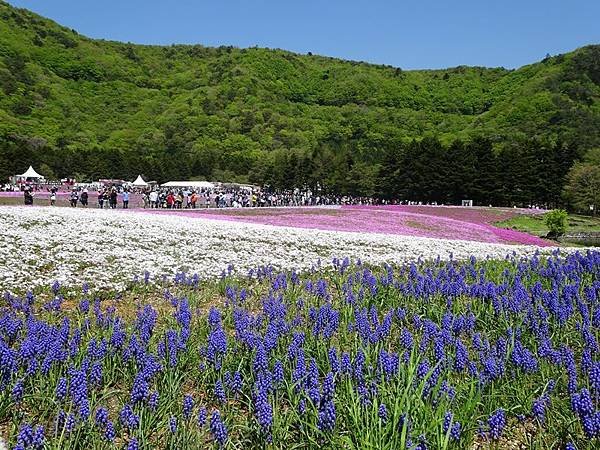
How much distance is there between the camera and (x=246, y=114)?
166250mm

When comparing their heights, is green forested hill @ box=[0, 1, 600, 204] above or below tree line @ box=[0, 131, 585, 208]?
above

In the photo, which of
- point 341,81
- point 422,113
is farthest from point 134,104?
point 422,113

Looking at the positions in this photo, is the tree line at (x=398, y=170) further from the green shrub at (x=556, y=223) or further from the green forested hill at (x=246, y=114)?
the green shrub at (x=556, y=223)

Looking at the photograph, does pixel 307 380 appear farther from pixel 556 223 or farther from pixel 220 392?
pixel 556 223

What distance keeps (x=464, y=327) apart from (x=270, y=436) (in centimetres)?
443

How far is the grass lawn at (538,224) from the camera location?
41812mm

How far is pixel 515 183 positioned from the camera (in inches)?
2886

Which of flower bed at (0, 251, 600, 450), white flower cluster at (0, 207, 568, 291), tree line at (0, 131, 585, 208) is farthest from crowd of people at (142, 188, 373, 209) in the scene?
flower bed at (0, 251, 600, 450)

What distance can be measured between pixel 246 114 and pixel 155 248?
15298cm

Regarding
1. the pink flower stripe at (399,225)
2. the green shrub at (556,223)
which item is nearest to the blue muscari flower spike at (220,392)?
the pink flower stripe at (399,225)

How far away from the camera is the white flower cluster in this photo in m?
A: 13.6

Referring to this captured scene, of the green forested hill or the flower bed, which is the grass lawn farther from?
the green forested hill

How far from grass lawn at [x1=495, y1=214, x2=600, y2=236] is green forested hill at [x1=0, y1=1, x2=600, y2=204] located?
4312cm

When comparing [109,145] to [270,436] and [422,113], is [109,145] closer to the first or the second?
[422,113]
